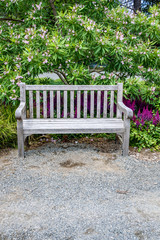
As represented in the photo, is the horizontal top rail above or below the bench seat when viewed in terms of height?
above

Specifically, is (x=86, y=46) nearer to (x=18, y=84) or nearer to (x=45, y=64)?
(x=45, y=64)

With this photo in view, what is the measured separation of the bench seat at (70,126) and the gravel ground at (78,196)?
43cm

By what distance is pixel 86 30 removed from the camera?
4.43 metres

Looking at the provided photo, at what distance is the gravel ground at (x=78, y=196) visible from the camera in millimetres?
2338

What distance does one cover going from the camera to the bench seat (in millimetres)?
Result: 3914

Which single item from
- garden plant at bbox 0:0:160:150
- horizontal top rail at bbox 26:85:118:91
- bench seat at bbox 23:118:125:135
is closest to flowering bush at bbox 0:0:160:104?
garden plant at bbox 0:0:160:150

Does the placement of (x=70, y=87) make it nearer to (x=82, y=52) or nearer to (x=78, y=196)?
(x=82, y=52)

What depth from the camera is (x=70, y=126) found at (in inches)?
159

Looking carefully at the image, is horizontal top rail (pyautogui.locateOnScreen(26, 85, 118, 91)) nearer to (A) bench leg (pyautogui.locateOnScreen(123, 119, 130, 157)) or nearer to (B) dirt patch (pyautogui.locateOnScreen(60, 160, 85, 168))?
(A) bench leg (pyautogui.locateOnScreen(123, 119, 130, 157))

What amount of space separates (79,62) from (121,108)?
144cm

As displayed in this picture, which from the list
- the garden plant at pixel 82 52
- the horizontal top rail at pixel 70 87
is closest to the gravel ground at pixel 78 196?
the garden plant at pixel 82 52

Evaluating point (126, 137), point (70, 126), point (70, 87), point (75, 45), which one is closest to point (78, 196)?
point (70, 126)

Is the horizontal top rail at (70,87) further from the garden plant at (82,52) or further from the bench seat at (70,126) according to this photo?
the bench seat at (70,126)

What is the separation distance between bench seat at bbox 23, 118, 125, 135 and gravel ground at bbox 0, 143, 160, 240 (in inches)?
16.9
